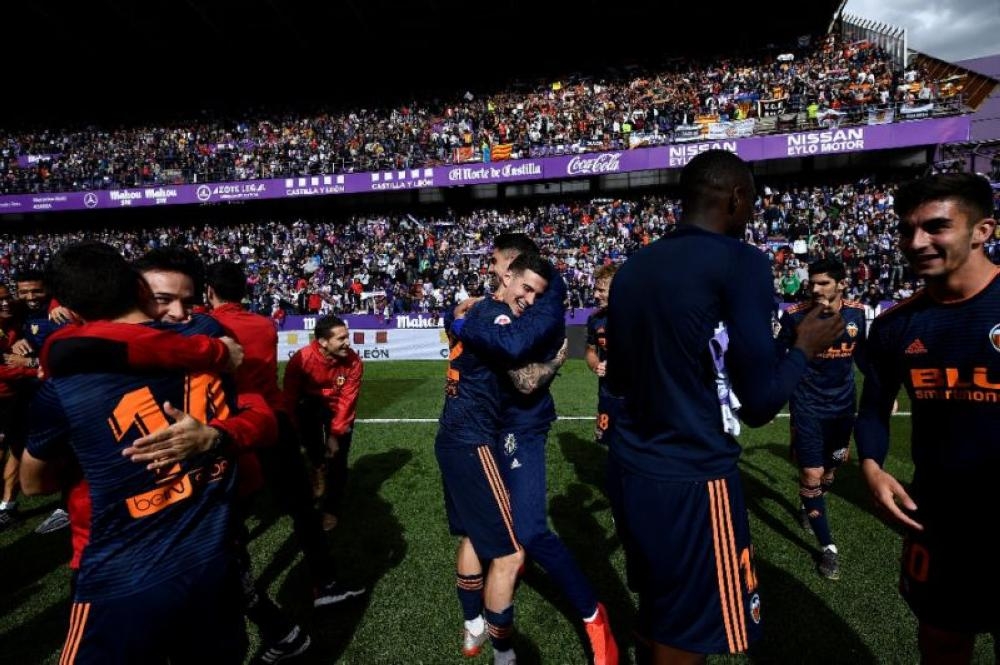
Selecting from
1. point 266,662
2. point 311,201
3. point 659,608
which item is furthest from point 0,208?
point 659,608

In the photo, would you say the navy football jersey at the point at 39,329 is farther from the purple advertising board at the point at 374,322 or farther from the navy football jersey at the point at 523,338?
the purple advertising board at the point at 374,322

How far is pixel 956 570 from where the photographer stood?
2174mm

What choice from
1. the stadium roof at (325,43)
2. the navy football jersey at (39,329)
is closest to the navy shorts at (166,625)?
the navy football jersey at (39,329)

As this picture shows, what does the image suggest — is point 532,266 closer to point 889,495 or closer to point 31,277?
point 889,495

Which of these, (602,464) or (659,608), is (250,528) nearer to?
(602,464)

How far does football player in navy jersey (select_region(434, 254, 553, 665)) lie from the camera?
3.16 m

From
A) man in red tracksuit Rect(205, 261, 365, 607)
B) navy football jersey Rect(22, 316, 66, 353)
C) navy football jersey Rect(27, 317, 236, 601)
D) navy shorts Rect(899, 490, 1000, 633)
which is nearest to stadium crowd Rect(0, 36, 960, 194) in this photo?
navy football jersey Rect(22, 316, 66, 353)

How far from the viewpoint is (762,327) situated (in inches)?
71.2

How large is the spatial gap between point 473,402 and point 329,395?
2.83 m

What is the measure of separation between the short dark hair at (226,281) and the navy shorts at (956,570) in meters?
4.33

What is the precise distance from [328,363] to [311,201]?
29947 millimetres

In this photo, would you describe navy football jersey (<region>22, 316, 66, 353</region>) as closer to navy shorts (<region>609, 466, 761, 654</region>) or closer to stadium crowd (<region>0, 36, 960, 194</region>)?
navy shorts (<region>609, 466, 761, 654</region>)

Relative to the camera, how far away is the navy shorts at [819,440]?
15.5 feet

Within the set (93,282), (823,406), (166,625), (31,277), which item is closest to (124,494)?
(166,625)
